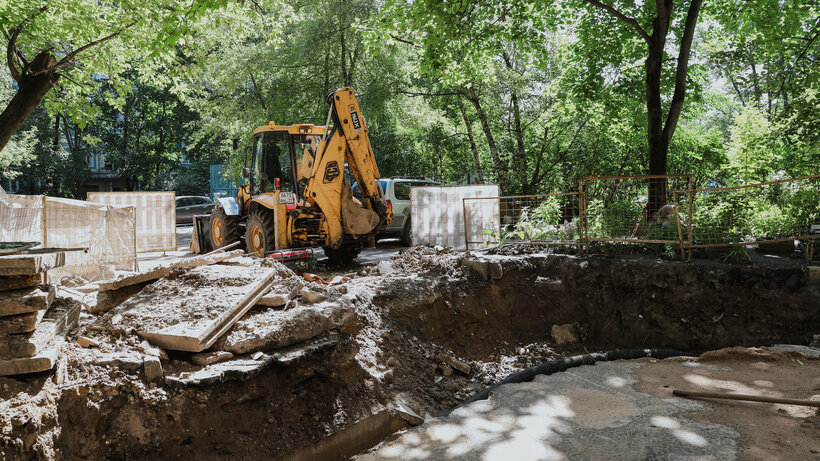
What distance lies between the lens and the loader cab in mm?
9883

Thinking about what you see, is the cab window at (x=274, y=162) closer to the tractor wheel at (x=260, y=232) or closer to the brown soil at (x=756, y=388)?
the tractor wheel at (x=260, y=232)

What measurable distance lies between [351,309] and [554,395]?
2.46 meters

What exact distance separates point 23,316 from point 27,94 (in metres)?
7.74

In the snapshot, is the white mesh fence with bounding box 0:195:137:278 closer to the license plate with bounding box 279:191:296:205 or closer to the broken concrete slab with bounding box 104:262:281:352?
the broken concrete slab with bounding box 104:262:281:352

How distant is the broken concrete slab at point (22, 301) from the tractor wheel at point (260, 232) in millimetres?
5417

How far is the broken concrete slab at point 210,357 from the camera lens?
460cm

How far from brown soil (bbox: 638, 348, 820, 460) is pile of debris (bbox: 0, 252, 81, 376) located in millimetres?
5478

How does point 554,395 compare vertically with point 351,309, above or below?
below

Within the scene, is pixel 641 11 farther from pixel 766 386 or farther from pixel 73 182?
pixel 73 182

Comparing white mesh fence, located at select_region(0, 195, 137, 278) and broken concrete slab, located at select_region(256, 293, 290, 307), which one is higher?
white mesh fence, located at select_region(0, 195, 137, 278)

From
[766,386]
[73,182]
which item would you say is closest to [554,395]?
[766,386]

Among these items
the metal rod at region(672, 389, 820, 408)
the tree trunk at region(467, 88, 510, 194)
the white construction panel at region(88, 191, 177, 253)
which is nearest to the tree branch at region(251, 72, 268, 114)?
the white construction panel at region(88, 191, 177, 253)

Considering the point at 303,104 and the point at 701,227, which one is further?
the point at 303,104

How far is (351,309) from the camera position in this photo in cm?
584
